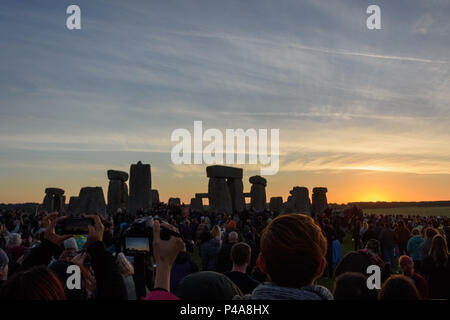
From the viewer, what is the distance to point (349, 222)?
24047mm

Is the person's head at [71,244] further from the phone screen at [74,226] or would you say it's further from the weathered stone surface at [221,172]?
the weathered stone surface at [221,172]

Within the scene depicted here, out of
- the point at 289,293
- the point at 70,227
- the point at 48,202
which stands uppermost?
the point at 70,227

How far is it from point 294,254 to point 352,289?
1234 millimetres

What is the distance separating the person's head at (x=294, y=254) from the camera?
5.76 feet

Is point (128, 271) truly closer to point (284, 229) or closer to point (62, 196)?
point (284, 229)

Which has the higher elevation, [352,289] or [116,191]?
Result: [116,191]

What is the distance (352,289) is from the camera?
9.02 feet

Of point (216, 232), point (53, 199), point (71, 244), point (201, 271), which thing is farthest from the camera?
point (53, 199)

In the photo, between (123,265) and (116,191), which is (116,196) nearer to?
(116,191)

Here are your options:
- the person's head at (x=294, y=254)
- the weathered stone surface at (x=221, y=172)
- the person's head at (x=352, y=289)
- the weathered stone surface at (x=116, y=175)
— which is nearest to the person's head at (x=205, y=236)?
the person's head at (x=352, y=289)

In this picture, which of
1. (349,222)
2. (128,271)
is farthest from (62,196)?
(128,271)

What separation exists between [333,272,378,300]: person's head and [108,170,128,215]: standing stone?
80.4 ft

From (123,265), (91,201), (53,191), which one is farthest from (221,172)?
(123,265)

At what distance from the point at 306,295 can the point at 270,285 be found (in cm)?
16
